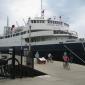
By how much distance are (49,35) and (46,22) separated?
3.95 m

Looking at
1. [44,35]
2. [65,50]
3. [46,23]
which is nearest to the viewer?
[65,50]

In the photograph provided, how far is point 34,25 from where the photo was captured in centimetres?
4347

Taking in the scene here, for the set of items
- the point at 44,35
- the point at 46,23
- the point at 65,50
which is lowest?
the point at 65,50

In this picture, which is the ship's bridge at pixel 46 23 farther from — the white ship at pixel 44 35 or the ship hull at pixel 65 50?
the ship hull at pixel 65 50

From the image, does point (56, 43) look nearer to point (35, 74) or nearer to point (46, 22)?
point (46, 22)

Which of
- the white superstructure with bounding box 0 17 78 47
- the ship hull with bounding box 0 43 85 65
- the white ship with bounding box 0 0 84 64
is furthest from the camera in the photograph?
the white superstructure with bounding box 0 17 78 47

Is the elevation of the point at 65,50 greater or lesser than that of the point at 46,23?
lesser

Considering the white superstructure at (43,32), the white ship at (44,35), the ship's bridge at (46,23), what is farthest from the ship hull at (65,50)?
the ship's bridge at (46,23)

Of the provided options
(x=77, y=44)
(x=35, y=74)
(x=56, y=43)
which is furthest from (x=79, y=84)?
(x=56, y=43)

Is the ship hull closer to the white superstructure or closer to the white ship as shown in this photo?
the white ship

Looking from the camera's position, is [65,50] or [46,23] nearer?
[65,50]

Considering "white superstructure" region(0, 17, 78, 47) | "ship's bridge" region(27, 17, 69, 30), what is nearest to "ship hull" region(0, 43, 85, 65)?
"white superstructure" region(0, 17, 78, 47)

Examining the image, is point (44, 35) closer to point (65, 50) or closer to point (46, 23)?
point (46, 23)

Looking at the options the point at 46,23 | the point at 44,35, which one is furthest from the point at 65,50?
the point at 46,23
